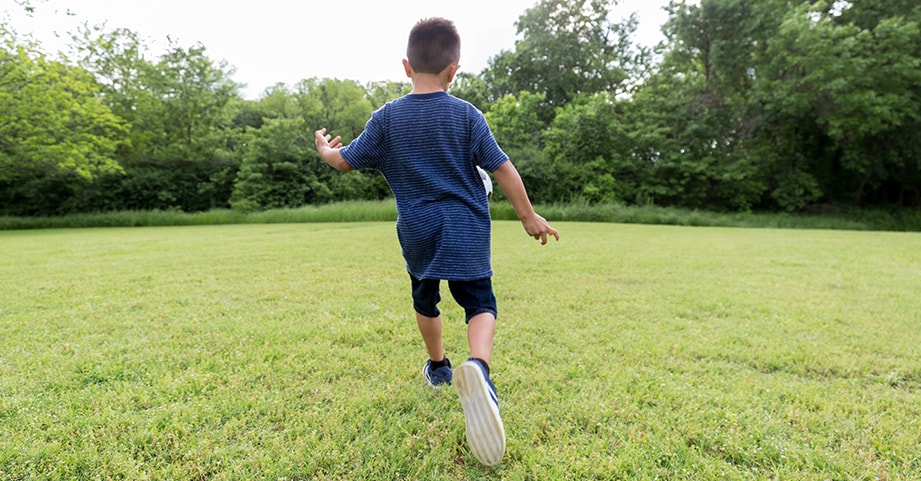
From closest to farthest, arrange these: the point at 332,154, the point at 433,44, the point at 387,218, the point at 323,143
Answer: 1. the point at 433,44
2. the point at 332,154
3. the point at 323,143
4. the point at 387,218

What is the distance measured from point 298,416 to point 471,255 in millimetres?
906

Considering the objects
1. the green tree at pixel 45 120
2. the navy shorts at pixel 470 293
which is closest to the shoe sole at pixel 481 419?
the navy shorts at pixel 470 293

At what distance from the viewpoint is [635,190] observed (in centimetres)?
1834

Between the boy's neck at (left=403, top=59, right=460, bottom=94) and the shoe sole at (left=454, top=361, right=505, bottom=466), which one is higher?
the boy's neck at (left=403, top=59, right=460, bottom=94)

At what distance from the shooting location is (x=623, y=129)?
60.5 feet

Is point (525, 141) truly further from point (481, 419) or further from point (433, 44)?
point (481, 419)

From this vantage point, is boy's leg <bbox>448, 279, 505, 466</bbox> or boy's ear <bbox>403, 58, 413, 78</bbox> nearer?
boy's leg <bbox>448, 279, 505, 466</bbox>

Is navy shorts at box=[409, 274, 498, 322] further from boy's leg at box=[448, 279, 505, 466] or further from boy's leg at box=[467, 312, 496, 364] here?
boy's leg at box=[448, 279, 505, 466]

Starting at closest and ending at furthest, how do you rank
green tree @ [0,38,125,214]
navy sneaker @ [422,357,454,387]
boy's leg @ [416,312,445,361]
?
boy's leg @ [416,312,445,361] → navy sneaker @ [422,357,454,387] → green tree @ [0,38,125,214]

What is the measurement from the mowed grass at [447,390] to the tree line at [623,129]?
47.6ft

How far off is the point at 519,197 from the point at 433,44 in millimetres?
656

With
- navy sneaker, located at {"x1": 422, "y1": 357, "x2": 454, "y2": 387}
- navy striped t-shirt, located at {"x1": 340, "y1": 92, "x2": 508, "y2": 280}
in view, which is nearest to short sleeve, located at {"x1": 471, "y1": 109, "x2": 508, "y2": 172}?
navy striped t-shirt, located at {"x1": 340, "y1": 92, "x2": 508, "y2": 280}

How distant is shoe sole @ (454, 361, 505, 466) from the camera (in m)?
1.32

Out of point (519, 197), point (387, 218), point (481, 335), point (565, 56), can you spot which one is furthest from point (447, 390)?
point (565, 56)
